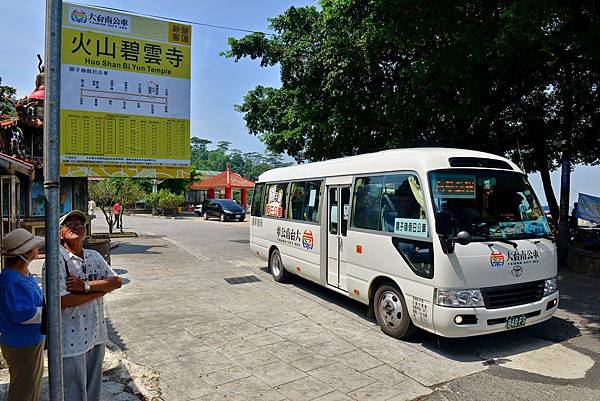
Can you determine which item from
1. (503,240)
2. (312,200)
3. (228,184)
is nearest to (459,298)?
(503,240)

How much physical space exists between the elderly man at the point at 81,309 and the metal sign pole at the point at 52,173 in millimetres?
937

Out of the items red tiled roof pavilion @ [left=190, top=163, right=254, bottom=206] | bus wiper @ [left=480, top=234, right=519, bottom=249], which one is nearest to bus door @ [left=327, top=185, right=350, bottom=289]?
bus wiper @ [left=480, top=234, right=519, bottom=249]

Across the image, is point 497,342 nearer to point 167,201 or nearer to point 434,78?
point 434,78

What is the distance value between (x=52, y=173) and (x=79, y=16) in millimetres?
3508

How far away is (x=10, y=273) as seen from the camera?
9.86 ft

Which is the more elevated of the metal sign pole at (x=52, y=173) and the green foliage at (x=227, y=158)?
the green foliage at (x=227, y=158)

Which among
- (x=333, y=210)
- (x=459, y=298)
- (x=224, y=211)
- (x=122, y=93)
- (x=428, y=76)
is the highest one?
(x=428, y=76)

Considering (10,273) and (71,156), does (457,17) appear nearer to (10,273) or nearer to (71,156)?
(71,156)

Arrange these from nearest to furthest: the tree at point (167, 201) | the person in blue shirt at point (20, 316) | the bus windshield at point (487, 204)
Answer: the person in blue shirt at point (20, 316)
the bus windshield at point (487, 204)
the tree at point (167, 201)

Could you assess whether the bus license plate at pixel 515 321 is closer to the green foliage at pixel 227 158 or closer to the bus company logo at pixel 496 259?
the bus company logo at pixel 496 259

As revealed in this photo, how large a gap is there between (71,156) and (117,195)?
1804 centimetres

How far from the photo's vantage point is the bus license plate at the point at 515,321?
17.6 ft

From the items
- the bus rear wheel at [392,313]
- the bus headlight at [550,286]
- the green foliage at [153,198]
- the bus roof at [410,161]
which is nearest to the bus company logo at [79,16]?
the bus roof at [410,161]

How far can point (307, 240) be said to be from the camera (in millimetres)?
A: 8500
